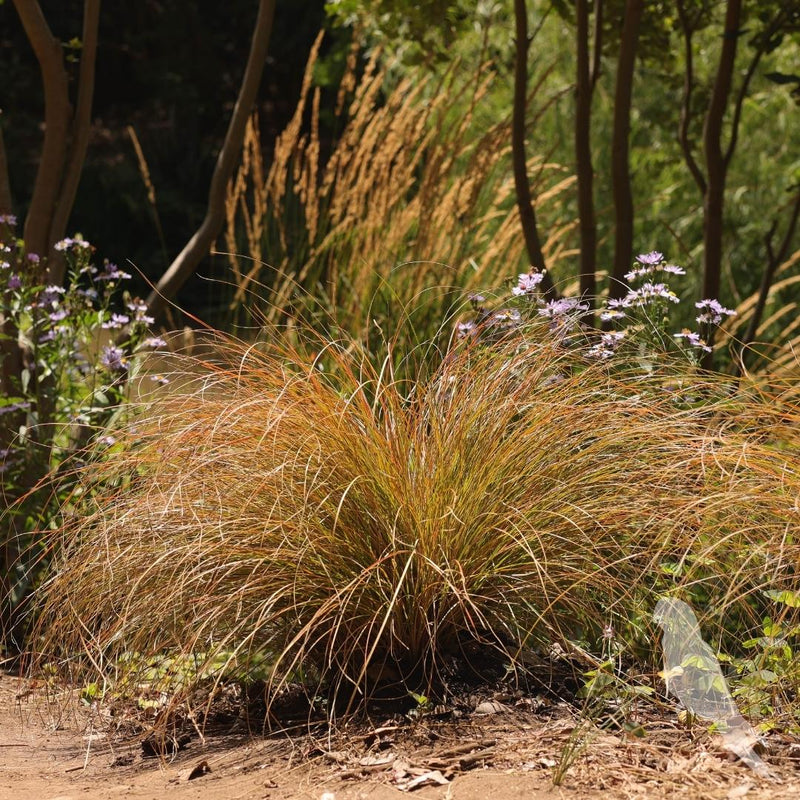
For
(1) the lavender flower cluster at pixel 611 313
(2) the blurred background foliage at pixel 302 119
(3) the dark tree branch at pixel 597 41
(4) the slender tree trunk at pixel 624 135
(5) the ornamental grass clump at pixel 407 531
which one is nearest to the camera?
(5) the ornamental grass clump at pixel 407 531

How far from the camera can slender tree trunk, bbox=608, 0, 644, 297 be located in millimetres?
4051

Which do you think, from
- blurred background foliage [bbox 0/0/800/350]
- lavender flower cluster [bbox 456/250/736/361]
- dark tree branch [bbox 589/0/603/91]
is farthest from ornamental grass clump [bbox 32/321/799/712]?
blurred background foliage [bbox 0/0/800/350]

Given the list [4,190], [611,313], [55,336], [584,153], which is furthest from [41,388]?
[584,153]

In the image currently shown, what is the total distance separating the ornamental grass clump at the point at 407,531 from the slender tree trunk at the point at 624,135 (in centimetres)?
143

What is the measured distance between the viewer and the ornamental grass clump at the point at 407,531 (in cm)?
263

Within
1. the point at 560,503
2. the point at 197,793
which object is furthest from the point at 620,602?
the point at 197,793

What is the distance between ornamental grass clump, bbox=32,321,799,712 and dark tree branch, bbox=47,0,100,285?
1.48m

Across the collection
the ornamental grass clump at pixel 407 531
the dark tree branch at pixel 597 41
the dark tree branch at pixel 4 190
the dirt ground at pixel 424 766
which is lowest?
the dirt ground at pixel 424 766

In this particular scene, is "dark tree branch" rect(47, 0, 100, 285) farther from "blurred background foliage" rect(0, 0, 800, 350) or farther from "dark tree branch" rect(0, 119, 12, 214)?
"blurred background foliage" rect(0, 0, 800, 350)

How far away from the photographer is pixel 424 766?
2326 millimetres

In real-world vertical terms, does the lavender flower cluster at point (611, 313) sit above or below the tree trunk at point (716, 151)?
below

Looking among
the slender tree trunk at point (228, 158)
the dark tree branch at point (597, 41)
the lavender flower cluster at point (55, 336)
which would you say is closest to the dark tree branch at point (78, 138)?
the lavender flower cluster at point (55, 336)

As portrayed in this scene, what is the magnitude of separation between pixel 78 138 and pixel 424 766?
2.79m

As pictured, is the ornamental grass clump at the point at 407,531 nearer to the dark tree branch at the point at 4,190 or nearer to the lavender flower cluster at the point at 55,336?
the lavender flower cluster at the point at 55,336
